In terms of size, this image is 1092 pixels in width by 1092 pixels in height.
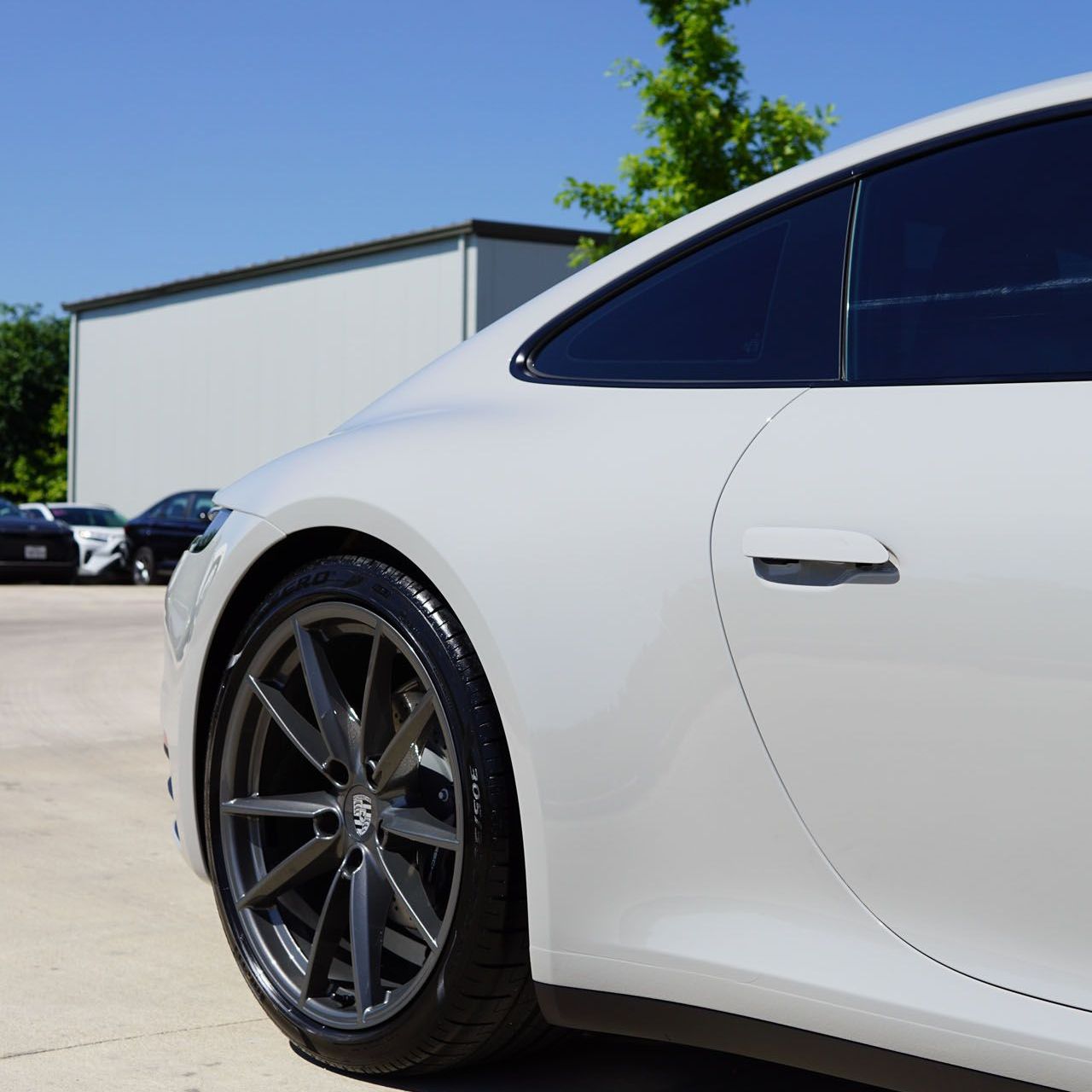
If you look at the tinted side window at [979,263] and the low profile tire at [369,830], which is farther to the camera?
the low profile tire at [369,830]

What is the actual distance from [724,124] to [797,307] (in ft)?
51.3

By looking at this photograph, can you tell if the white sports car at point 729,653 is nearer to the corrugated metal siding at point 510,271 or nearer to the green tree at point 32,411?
the corrugated metal siding at point 510,271

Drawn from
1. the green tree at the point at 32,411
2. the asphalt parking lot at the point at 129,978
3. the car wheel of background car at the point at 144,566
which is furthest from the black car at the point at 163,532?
the green tree at the point at 32,411

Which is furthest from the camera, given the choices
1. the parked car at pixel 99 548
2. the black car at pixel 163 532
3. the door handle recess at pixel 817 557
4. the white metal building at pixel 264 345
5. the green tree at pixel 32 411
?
the green tree at pixel 32 411

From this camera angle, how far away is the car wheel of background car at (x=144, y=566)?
23.9 metres

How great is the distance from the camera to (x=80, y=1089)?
258cm

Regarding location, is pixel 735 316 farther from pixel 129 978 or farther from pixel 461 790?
pixel 129 978

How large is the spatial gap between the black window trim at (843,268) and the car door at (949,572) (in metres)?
0.01

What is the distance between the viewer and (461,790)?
238cm

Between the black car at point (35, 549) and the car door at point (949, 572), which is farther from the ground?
the car door at point (949, 572)

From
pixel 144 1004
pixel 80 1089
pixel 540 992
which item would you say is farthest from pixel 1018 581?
pixel 144 1004

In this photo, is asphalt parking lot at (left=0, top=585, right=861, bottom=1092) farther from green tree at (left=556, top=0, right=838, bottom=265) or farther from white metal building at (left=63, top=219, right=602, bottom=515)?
white metal building at (left=63, top=219, right=602, bottom=515)

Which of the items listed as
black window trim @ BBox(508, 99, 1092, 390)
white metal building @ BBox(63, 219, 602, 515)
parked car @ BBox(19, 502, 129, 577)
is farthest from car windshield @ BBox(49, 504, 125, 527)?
black window trim @ BBox(508, 99, 1092, 390)

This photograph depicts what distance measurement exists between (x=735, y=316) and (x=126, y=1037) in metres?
1.70
